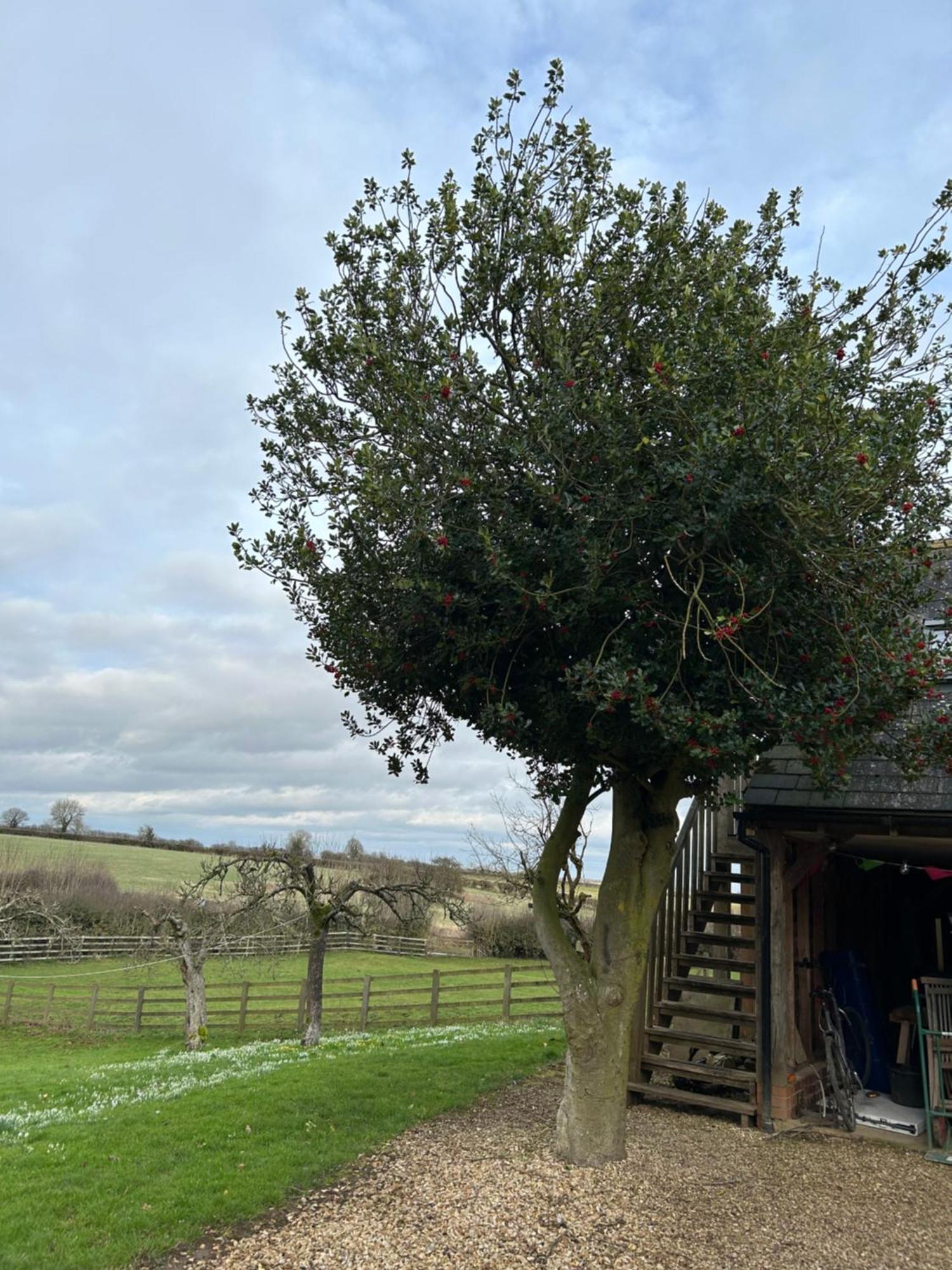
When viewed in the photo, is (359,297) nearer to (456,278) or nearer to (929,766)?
(456,278)

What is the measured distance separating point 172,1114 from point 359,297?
25.7 feet

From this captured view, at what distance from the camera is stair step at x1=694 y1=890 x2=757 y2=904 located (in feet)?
32.0

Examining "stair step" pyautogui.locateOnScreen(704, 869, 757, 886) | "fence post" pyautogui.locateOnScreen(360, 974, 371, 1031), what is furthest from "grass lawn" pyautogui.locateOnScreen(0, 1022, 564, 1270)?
"fence post" pyautogui.locateOnScreen(360, 974, 371, 1031)

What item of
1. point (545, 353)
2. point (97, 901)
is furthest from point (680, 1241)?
point (97, 901)

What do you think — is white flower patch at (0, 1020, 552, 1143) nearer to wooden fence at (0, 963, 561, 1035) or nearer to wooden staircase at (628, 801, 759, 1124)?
wooden fence at (0, 963, 561, 1035)

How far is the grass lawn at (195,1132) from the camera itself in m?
5.39

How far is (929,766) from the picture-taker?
276 inches

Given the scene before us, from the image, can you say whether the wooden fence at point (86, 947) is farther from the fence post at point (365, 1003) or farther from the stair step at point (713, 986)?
the stair step at point (713, 986)

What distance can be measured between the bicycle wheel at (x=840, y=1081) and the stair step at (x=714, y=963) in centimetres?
101

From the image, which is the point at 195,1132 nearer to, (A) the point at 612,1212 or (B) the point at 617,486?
(A) the point at 612,1212

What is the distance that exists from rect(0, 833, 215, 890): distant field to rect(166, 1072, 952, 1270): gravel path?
1305 inches

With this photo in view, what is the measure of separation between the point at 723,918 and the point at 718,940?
12.2 inches

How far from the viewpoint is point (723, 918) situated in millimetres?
9633

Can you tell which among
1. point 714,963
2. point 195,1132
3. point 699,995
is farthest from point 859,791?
point 195,1132
